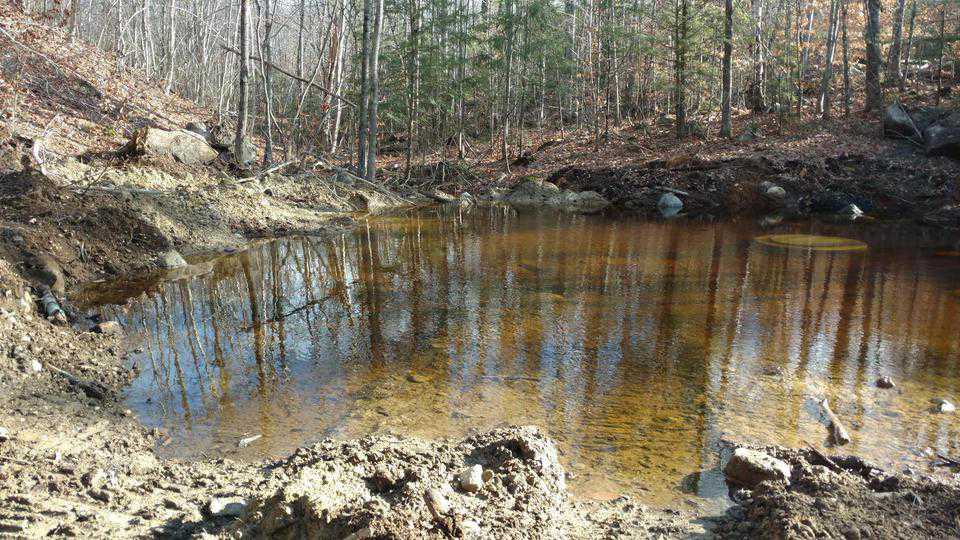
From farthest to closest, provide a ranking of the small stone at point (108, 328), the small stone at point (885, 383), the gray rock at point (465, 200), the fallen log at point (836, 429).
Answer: the gray rock at point (465, 200) → the small stone at point (108, 328) → the small stone at point (885, 383) → the fallen log at point (836, 429)

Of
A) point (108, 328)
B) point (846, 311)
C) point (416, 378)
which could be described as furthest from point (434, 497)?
point (846, 311)

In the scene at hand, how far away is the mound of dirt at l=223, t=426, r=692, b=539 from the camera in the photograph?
9.73 feet

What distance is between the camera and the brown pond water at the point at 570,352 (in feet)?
16.4

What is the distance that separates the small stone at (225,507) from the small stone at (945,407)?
220 inches

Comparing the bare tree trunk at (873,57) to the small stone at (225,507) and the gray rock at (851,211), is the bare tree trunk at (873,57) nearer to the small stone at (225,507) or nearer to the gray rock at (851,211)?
the gray rock at (851,211)

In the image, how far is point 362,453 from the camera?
148 inches

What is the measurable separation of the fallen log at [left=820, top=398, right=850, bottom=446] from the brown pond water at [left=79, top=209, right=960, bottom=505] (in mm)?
65

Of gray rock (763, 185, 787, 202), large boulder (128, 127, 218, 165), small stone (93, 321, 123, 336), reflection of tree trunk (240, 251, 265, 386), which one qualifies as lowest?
reflection of tree trunk (240, 251, 265, 386)

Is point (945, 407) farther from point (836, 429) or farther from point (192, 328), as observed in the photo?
point (192, 328)

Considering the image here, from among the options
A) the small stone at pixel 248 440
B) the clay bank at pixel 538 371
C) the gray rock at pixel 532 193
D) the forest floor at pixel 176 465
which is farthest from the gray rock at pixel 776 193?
the small stone at pixel 248 440

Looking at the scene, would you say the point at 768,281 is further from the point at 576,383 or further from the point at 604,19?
the point at 604,19

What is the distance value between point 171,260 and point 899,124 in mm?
21987

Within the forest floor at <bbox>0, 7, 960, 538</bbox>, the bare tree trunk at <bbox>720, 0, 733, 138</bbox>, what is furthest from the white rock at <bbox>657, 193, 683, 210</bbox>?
the forest floor at <bbox>0, 7, 960, 538</bbox>

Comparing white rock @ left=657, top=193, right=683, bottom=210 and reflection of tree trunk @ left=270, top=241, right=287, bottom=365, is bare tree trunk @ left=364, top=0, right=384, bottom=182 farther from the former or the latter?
white rock @ left=657, top=193, right=683, bottom=210
